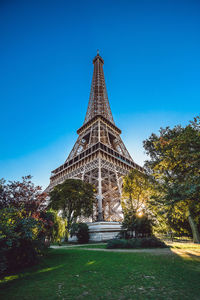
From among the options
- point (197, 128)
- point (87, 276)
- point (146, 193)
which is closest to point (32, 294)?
point (87, 276)

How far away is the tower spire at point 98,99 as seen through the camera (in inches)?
1955

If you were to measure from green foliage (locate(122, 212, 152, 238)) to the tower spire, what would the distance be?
34.4 meters

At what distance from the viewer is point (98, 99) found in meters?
53.5

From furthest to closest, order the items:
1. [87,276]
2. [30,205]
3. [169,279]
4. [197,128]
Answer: [197,128] → [30,205] → [87,276] → [169,279]

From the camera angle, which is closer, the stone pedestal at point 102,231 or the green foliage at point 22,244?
the green foliage at point 22,244

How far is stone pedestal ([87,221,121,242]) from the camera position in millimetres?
20188

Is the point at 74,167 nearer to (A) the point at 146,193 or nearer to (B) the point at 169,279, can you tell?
(A) the point at 146,193

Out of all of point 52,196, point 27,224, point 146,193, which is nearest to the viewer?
point 27,224

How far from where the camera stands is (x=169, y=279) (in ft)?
12.9

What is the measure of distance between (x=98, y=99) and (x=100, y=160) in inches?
1239

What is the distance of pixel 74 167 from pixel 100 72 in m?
47.3

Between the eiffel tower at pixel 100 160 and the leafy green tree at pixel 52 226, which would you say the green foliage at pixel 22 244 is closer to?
the leafy green tree at pixel 52 226

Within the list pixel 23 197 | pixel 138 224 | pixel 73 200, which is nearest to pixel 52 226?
pixel 23 197

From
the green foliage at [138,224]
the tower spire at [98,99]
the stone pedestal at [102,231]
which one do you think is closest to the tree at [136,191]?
the green foliage at [138,224]
